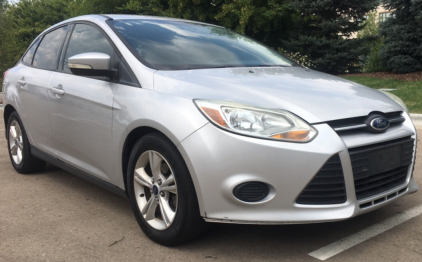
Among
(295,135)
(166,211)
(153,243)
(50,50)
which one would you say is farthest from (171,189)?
(50,50)

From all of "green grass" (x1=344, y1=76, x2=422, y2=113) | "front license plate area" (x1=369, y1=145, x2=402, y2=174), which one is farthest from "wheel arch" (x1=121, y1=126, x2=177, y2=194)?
"green grass" (x1=344, y1=76, x2=422, y2=113)

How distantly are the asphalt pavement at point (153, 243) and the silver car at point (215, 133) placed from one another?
197 mm

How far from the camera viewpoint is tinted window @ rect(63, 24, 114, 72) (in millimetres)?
A: 3842

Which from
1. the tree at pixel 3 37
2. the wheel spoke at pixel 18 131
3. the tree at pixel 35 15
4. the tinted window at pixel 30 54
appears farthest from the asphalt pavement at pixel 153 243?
the tree at pixel 35 15

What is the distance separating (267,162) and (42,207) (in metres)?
2.29

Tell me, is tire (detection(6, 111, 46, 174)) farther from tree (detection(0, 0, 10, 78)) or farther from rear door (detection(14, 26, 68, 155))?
tree (detection(0, 0, 10, 78))

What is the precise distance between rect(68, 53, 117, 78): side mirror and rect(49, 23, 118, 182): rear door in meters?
0.11

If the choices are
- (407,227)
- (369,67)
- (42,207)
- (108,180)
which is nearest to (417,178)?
(407,227)

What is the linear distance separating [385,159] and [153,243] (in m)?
1.57

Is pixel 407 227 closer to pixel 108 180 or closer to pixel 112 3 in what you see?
pixel 108 180

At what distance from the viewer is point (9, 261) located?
302 centimetres

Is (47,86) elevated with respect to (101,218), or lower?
elevated

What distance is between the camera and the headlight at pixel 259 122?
8.94 ft

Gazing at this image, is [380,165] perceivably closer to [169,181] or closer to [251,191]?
[251,191]
